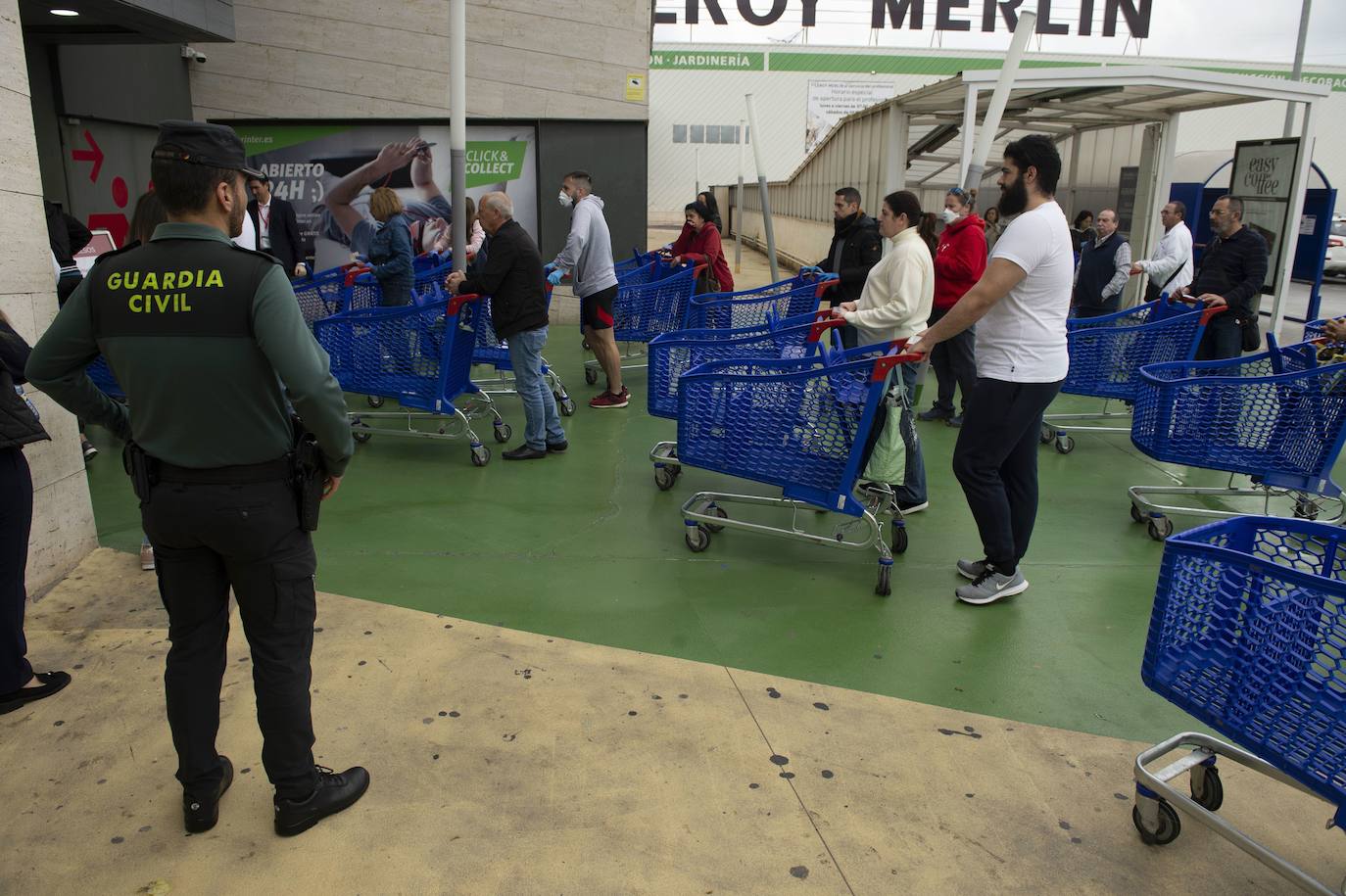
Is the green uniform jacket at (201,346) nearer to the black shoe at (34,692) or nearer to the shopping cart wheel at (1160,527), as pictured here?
the black shoe at (34,692)

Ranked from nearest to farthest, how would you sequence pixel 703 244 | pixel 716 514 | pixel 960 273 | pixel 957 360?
pixel 716 514, pixel 960 273, pixel 957 360, pixel 703 244

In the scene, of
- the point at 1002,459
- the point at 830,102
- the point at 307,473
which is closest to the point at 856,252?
the point at 1002,459

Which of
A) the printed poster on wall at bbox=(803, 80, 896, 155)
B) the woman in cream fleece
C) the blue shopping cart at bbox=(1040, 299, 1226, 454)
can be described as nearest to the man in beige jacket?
the woman in cream fleece

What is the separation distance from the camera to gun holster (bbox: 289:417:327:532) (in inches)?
94.8

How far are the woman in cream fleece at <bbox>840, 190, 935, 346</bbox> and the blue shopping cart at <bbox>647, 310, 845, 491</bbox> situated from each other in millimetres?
281

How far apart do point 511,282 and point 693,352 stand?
1.29m

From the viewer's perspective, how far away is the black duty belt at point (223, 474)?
2.33 meters

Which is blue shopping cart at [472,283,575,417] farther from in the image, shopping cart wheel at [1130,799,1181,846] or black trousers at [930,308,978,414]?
shopping cart wheel at [1130,799,1181,846]

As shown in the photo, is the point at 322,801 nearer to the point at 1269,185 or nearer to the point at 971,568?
the point at 971,568

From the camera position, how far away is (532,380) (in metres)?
6.21

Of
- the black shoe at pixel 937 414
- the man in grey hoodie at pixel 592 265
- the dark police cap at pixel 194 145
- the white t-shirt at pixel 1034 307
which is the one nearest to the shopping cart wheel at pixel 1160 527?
the white t-shirt at pixel 1034 307

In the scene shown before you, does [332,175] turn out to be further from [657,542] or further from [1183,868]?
[1183,868]

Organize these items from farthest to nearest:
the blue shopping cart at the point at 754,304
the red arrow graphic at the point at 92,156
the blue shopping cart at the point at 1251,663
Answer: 1. the red arrow graphic at the point at 92,156
2. the blue shopping cart at the point at 754,304
3. the blue shopping cart at the point at 1251,663

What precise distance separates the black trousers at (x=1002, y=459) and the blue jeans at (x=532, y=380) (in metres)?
2.98
